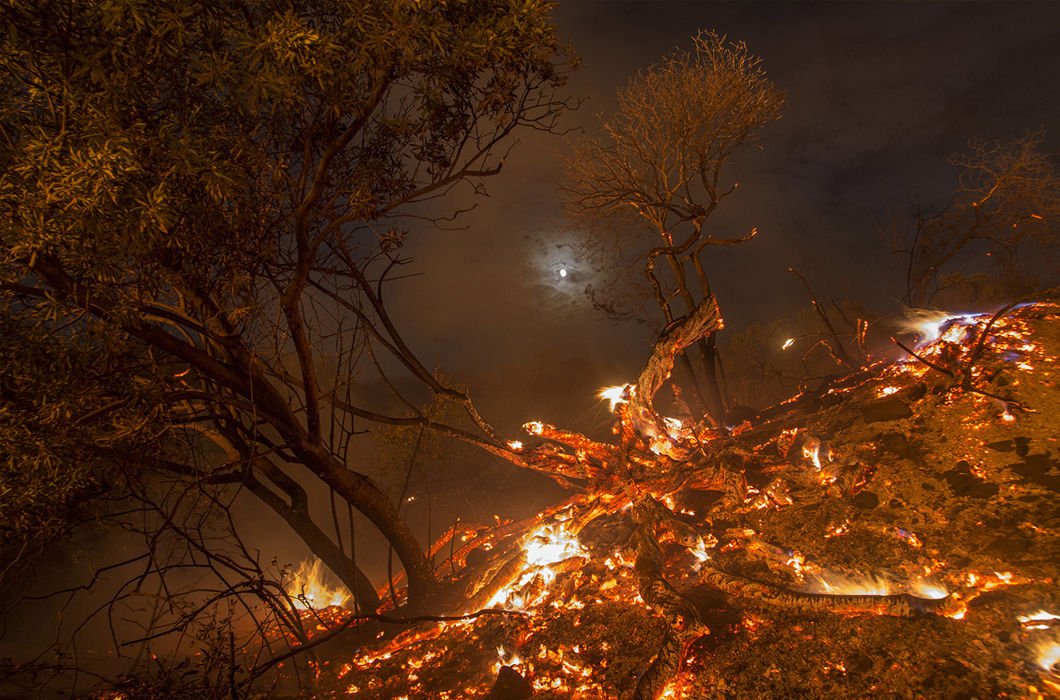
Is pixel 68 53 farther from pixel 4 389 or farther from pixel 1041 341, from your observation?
pixel 1041 341

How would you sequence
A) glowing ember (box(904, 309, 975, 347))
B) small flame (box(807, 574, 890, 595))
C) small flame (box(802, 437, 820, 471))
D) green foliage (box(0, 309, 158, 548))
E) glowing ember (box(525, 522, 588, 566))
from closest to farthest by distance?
green foliage (box(0, 309, 158, 548)) < small flame (box(807, 574, 890, 595)) < small flame (box(802, 437, 820, 471)) < glowing ember (box(525, 522, 588, 566)) < glowing ember (box(904, 309, 975, 347))

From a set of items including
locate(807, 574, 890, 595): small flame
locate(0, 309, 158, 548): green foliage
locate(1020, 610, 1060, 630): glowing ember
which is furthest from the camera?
locate(807, 574, 890, 595): small flame

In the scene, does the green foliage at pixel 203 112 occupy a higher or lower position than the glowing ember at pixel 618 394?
higher

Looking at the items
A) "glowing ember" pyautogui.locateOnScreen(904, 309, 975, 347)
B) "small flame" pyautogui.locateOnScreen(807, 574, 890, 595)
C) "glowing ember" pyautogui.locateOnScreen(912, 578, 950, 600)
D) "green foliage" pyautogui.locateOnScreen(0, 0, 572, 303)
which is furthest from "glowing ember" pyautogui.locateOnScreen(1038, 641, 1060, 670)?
"green foliage" pyautogui.locateOnScreen(0, 0, 572, 303)

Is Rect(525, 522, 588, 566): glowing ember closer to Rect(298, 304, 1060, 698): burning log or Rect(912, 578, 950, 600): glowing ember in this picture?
Rect(298, 304, 1060, 698): burning log

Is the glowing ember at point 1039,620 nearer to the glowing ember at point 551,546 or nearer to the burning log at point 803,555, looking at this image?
the burning log at point 803,555

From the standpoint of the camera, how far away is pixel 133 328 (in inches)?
168

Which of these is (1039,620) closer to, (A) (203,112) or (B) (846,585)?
(B) (846,585)

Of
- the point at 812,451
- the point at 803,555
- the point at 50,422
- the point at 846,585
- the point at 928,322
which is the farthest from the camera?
the point at 928,322

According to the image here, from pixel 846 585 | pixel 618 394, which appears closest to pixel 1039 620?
pixel 846 585

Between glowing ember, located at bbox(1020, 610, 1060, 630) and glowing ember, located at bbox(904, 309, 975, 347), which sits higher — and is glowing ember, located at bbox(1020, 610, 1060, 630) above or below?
below

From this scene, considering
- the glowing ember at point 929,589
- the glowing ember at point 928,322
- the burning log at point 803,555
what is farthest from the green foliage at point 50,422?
the glowing ember at point 928,322

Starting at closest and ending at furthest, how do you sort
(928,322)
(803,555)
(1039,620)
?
1. (1039,620)
2. (803,555)
3. (928,322)

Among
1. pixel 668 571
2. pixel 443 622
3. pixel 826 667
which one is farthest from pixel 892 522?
pixel 443 622
